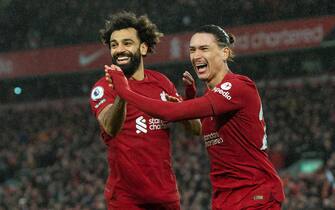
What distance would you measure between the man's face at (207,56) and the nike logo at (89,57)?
56.9 ft

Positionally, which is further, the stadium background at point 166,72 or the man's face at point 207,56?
the stadium background at point 166,72

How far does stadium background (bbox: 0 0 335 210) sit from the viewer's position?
14.9 metres

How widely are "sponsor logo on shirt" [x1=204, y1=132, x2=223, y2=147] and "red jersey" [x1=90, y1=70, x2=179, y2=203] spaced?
48 cm

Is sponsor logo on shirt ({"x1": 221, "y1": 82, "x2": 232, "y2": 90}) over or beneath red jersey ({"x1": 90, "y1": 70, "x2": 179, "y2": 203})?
over

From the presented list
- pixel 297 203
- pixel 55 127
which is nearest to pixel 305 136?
pixel 297 203

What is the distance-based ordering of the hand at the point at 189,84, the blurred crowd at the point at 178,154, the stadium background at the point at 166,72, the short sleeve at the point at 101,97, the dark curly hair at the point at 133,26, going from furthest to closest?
the stadium background at the point at 166,72
the blurred crowd at the point at 178,154
the hand at the point at 189,84
the dark curly hair at the point at 133,26
the short sleeve at the point at 101,97

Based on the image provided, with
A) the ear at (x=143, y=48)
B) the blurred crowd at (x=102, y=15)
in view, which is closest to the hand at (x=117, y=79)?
the ear at (x=143, y=48)

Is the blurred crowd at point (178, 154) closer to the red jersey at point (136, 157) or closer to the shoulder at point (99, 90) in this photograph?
the red jersey at point (136, 157)

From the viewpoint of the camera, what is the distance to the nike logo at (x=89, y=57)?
72.3 feet

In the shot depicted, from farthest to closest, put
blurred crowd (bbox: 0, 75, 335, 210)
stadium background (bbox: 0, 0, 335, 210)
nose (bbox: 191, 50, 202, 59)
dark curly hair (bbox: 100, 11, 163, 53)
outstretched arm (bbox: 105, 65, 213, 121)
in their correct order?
stadium background (bbox: 0, 0, 335, 210)
blurred crowd (bbox: 0, 75, 335, 210)
dark curly hair (bbox: 100, 11, 163, 53)
nose (bbox: 191, 50, 202, 59)
outstretched arm (bbox: 105, 65, 213, 121)

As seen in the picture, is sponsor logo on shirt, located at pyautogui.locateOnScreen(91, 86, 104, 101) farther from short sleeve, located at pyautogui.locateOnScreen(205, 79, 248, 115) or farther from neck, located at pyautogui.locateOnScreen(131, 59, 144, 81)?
short sleeve, located at pyautogui.locateOnScreen(205, 79, 248, 115)

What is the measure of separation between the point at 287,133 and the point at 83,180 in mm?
4614

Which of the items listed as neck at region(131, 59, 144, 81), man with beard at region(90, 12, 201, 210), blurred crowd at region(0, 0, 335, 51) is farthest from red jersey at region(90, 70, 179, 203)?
blurred crowd at region(0, 0, 335, 51)

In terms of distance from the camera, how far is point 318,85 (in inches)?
747
